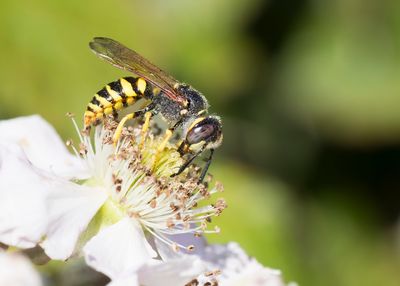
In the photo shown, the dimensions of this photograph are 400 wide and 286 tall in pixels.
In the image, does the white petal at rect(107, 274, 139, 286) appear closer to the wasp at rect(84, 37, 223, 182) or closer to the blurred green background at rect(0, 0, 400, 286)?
the wasp at rect(84, 37, 223, 182)

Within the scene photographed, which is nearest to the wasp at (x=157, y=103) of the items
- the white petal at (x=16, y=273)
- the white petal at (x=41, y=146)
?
the white petal at (x=41, y=146)

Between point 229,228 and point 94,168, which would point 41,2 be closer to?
point 229,228

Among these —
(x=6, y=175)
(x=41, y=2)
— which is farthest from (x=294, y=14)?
(x=6, y=175)

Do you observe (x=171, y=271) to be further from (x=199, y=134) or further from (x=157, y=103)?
(x=157, y=103)

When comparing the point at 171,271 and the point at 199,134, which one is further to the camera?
the point at 199,134

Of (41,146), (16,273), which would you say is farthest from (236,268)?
(16,273)
